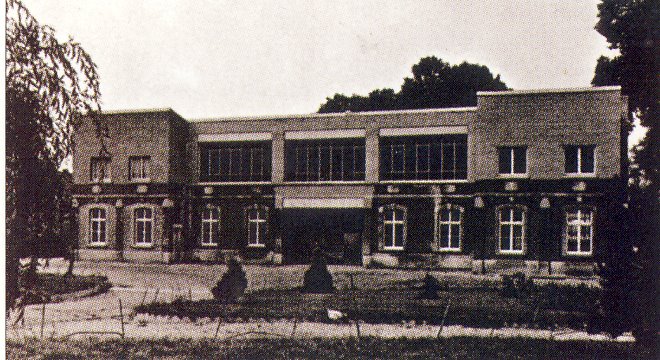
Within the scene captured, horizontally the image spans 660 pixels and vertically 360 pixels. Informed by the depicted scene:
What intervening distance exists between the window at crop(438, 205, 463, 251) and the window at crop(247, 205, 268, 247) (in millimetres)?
6468

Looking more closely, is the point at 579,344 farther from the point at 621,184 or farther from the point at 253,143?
the point at 253,143

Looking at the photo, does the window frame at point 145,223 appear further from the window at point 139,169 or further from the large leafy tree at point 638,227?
the large leafy tree at point 638,227

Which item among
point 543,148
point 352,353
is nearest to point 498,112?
point 543,148

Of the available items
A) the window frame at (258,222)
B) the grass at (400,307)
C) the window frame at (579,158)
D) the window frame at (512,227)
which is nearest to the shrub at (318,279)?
the grass at (400,307)

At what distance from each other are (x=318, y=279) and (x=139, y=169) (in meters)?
5.13

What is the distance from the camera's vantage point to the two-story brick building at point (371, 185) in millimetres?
12617

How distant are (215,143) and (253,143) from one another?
65.1 inches

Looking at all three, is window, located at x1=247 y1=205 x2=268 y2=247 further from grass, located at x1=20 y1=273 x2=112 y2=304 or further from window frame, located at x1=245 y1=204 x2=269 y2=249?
grass, located at x1=20 y1=273 x2=112 y2=304

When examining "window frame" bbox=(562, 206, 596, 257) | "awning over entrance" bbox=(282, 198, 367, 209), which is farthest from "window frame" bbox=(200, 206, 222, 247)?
"window frame" bbox=(562, 206, 596, 257)

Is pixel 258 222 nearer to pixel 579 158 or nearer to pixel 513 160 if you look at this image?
pixel 513 160

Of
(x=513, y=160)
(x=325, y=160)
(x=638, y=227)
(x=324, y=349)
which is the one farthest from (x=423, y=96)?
(x=638, y=227)

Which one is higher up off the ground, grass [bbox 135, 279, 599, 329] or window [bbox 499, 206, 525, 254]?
window [bbox 499, 206, 525, 254]

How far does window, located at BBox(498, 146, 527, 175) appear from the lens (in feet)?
50.1

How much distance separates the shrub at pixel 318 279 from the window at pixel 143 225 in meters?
4.61
